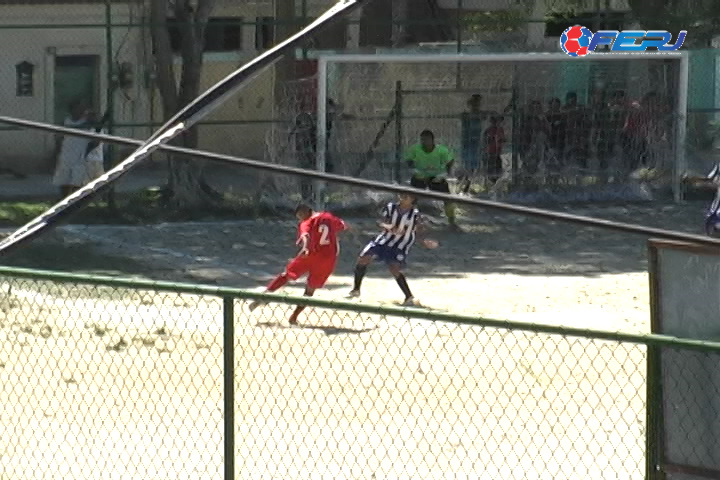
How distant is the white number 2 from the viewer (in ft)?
49.4

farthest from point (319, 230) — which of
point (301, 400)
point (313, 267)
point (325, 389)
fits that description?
point (301, 400)

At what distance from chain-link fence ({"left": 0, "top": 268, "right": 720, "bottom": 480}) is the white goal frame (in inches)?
336

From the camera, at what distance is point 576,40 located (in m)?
25.2

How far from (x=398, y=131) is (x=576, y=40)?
3.57 meters

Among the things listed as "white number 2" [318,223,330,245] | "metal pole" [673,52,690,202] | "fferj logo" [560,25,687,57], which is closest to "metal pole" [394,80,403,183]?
"fferj logo" [560,25,687,57]

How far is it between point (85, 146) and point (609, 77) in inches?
308

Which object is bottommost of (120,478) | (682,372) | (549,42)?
(120,478)

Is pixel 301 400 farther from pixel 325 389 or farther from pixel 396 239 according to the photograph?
pixel 396 239

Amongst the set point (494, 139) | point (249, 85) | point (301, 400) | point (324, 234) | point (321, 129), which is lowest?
point (301, 400)

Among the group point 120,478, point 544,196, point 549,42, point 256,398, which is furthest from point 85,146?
point 120,478

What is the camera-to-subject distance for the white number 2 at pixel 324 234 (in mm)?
15055

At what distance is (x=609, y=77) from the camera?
80.6 feet

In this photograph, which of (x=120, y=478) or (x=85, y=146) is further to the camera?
(x=85, y=146)

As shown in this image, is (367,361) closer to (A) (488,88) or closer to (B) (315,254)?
(B) (315,254)
